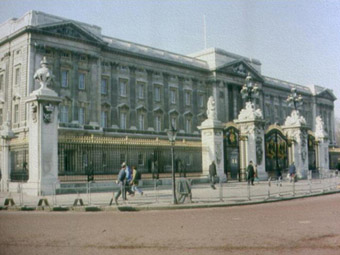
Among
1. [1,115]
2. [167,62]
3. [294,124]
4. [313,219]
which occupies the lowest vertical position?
[313,219]

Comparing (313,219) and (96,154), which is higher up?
(96,154)

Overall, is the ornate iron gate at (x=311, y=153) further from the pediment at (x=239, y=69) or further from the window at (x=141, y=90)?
the pediment at (x=239, y=69)

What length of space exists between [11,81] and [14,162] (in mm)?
26870

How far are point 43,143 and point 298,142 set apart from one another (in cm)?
1875

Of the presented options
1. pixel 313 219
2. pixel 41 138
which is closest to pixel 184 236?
pixel 313 219

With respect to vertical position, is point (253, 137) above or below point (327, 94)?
below

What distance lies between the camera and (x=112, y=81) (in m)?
53.2

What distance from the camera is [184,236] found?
878 centimetres

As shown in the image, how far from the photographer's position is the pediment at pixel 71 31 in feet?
147

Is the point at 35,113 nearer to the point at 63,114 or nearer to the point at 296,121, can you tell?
the point at 296,121

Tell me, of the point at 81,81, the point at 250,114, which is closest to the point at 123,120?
the point at 81,81

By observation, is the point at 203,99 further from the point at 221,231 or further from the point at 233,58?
the point at 221,231

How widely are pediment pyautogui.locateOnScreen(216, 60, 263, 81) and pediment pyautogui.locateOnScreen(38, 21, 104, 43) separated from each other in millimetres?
24612

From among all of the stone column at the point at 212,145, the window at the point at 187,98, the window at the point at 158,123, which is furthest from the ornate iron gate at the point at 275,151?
the window at the point at 187,98
